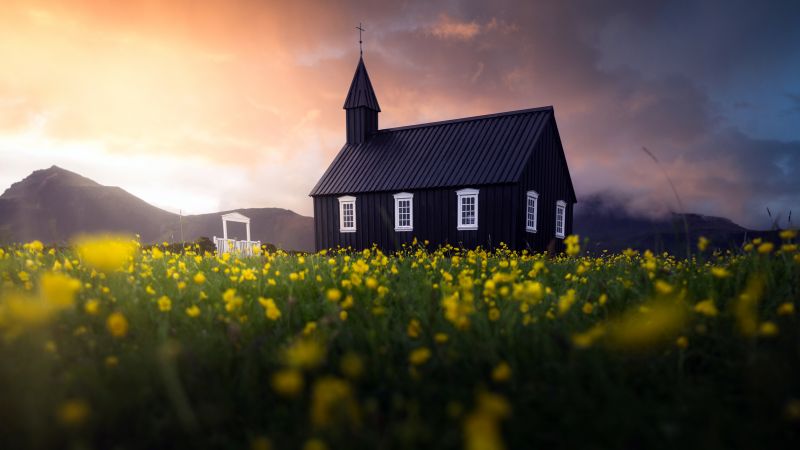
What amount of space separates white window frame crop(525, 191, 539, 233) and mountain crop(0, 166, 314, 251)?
37.5 m

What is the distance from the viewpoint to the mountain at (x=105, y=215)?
53500 mm

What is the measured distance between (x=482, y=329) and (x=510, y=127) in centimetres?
1778

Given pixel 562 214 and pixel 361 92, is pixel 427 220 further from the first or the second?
pixel 361 92

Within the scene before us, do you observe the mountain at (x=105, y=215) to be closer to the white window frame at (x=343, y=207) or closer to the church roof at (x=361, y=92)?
the church roof at (x=361, y=92)

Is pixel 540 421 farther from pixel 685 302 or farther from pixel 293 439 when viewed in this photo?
pixel 685 302

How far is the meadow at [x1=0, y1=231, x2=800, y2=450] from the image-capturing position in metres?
1.80

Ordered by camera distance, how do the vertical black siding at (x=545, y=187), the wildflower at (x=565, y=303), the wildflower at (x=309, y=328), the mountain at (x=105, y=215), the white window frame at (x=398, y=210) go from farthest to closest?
1. the mountain at (x=105, y=215)
2. the white window frame at (x=398, y=210)
3. the vertical black siding at (x=545, y=187)
4. the wildflower at (x=309, y=328)
5. the wildflower at (x=565, y=303)

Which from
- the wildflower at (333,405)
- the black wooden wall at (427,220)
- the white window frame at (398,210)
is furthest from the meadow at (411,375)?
the white window frame at (398,210)

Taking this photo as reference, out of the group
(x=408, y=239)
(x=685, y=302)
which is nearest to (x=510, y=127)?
(x=408, y=239)

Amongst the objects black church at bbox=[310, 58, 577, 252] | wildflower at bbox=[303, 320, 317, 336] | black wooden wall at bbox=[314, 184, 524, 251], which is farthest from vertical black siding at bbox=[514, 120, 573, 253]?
wildflower at bbox=[303, 320, 317, 336]

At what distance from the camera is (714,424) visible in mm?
1692

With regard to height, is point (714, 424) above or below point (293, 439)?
above

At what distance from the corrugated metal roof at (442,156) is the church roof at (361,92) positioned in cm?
231

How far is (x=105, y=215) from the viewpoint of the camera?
55.3 m
